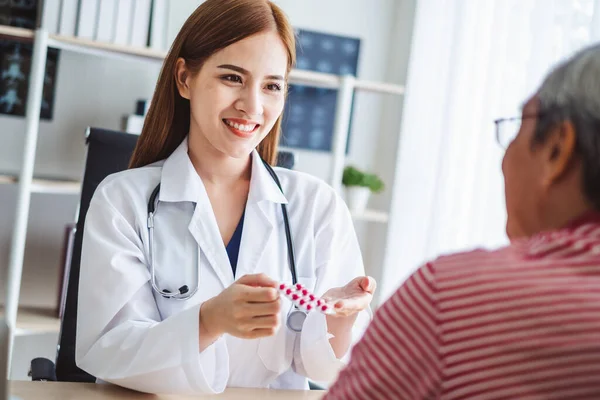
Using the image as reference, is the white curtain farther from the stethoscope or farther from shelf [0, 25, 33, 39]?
shelf [0, 25, 33, 39]

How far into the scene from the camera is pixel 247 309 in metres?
1.21

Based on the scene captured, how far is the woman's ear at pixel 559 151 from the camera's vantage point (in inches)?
29.5

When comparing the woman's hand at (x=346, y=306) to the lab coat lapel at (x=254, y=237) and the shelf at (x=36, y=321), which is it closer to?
the lab coat lapel at (x=254, y=237)

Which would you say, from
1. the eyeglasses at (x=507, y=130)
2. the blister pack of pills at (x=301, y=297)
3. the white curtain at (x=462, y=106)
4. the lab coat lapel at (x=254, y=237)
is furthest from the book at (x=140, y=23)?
the eyeglasses at (x=507, y=130)

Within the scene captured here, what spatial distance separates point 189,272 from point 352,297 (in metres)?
0.33

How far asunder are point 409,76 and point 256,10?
4.96ft

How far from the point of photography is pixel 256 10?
1600 millimetres

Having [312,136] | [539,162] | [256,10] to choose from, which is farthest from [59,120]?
[539,162]

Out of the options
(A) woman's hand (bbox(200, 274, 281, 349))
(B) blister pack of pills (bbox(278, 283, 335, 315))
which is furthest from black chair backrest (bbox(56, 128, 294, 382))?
(B) blister pack of pills (bbox(278, 283, 335, 315))

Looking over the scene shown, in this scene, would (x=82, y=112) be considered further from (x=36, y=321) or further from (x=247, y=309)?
(x=247, y=309)

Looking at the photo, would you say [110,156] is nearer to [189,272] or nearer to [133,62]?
[189,272]

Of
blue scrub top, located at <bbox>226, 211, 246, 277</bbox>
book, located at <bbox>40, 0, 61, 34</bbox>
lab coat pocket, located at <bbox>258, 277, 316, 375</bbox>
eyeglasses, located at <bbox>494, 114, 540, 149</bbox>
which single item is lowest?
lab coat pocket, located at <bbox>258, 277, 316, 375</bbox>

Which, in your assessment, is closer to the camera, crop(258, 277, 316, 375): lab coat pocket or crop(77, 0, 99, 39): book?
crop(258, 277, 316, 375): lab coat pocket

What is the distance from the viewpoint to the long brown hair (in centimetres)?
158
